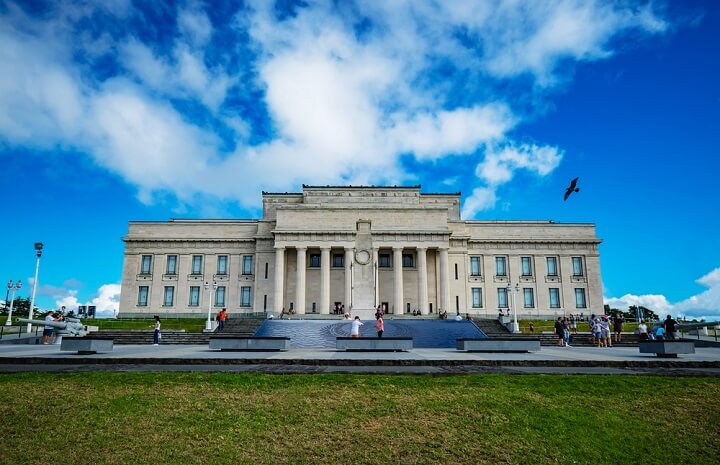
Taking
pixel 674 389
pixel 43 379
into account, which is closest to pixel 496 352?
pixel 674 389

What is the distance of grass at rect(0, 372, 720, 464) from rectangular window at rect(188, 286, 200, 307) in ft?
166

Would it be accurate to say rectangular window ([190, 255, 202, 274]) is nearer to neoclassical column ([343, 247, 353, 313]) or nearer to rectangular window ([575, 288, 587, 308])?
neoclassical column ([343, 247, 353, 313])

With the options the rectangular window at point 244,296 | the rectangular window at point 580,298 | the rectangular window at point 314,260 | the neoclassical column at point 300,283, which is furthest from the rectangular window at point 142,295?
the rectangular window at point 580,298

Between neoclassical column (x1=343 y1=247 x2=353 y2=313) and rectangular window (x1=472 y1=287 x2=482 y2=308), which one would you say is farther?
rectangular window (x1=472 y1=287 x2=482 y2=308)

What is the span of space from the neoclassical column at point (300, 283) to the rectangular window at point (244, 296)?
786 centimetres

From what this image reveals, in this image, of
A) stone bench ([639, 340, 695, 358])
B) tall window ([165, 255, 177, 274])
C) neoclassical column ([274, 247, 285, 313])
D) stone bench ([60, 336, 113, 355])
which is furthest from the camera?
tall window ([165, 255, 177, 274])

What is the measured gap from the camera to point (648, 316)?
80.9m

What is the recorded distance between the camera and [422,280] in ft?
187

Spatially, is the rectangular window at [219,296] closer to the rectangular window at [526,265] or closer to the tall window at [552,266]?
the rectangular window at [526,265]

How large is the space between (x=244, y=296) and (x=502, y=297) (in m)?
32.3

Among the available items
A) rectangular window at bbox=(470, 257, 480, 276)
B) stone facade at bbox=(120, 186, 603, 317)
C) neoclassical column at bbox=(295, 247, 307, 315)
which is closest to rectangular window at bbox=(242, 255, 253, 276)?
stone facade at bbox=(120, 186, 603, 317)

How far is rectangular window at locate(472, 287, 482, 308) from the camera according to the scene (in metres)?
62.1

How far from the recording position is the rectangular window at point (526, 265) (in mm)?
62719

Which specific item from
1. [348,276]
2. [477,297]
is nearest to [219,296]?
[348,276]
